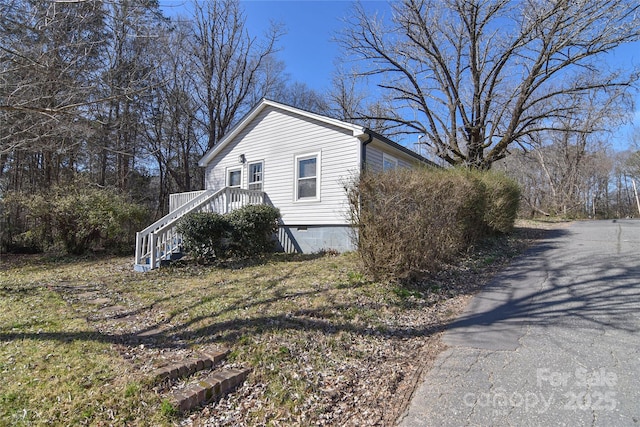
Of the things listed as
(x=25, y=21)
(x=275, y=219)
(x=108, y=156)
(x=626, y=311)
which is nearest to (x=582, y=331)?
(x=626, y=311)

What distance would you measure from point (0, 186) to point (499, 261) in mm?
15489

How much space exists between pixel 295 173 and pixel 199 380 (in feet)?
26.0

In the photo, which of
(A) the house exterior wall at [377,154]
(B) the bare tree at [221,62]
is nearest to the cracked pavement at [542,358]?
(A) the house exterior wall at [377,154]

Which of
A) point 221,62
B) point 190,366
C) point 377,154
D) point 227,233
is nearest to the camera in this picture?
point 190,366

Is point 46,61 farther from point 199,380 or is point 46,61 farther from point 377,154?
point 377,154

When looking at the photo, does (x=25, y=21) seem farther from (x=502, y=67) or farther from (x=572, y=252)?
(x=502, y=67)

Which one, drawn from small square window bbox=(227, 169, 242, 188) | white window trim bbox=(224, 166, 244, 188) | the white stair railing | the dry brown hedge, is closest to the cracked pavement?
the dry brown hedge

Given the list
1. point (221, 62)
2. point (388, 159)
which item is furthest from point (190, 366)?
point (221, 62)

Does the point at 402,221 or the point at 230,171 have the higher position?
the point at 230,171

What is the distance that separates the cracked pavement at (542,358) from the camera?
2660mm

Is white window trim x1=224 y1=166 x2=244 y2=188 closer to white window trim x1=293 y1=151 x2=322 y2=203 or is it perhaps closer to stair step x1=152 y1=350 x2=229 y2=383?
white window trim x1=293 y1=151 x2=322 y2=203

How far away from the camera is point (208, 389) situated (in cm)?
281

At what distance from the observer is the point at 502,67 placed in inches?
602

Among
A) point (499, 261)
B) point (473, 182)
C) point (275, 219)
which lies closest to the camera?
point (499, 261)
